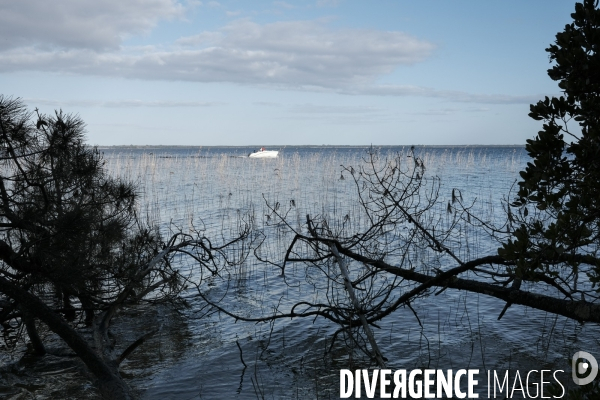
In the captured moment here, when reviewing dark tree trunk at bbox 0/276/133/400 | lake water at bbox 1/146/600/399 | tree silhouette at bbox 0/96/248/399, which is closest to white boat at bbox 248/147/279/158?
lake water at bbox 1/146/600/399

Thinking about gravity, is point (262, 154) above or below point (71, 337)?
above

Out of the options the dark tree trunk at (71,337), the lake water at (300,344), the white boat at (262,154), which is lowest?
the lake water at (300,344)

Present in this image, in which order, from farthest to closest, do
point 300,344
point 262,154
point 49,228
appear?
1. point 262,154
2. point 300,344
3. point 49,228

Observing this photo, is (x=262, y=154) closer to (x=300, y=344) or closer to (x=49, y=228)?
(x=300, y=344)

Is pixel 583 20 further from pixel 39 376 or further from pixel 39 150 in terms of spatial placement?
pixel 39 376

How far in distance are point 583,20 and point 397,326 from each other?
6832mm

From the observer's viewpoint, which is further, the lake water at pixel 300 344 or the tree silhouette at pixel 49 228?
the lake water at pixel 300 344

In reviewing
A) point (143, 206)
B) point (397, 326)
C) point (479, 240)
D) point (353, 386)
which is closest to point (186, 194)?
point (143, 206)

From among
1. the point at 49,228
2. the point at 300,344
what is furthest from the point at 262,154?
the point at 49,228

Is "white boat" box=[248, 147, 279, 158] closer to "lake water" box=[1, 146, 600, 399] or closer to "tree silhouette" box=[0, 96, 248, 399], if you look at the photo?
"lake water" box=[1, 146, 600, 399]

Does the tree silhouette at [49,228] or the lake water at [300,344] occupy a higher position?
the tree silhouette at [49,228]

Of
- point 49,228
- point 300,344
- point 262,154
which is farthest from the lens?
point 262,154

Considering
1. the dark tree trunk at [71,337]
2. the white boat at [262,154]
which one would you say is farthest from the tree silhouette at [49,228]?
the white boat at [262,154]

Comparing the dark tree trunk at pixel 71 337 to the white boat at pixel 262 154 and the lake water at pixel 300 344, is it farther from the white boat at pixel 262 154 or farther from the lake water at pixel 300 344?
the white boat at pixel 262 154
